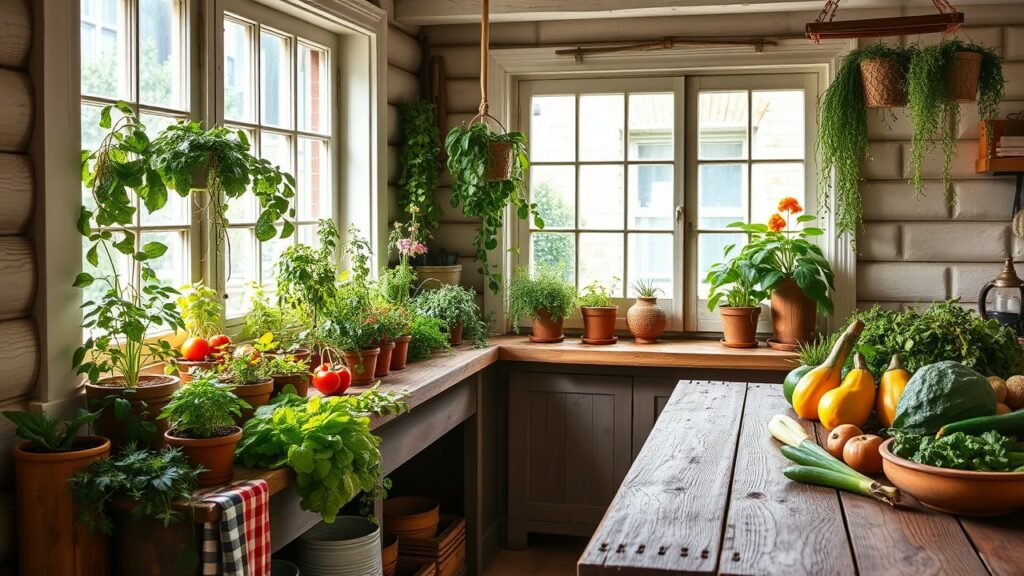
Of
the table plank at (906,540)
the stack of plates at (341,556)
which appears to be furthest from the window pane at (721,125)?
the table plank at (906,540)

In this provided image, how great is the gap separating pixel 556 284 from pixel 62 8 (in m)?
2.65

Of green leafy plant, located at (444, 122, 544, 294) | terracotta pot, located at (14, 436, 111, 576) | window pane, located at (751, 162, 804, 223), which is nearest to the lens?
terracotta pot, located at (14, 436, 111, 576)

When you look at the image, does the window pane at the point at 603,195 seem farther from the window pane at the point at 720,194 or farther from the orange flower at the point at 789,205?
the orange flower at the point at 789,205

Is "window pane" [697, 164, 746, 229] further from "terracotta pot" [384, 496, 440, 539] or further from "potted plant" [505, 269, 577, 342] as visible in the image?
"terracotta pot" [384, 496, 440, 539]

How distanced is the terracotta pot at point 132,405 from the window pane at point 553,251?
2.71 metres

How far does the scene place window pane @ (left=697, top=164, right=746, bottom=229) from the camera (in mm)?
4852

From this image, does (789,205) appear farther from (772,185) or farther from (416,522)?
(416,522)

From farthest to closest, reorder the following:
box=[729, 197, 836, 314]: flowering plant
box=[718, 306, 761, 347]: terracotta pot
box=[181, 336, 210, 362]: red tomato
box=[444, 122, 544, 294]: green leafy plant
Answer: box=[718, 306, 761, 347]: terracotta pot < box=[729, 197, 836, 314]: flowering plant < box=[444, 122, 544, 294]: green leafy plant < box=[181, 336, 210, 362]: red tomato

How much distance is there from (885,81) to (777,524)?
2.75 metres

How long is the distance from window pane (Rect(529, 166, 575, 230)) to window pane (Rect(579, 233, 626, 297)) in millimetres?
130

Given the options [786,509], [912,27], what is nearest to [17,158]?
[786,509]

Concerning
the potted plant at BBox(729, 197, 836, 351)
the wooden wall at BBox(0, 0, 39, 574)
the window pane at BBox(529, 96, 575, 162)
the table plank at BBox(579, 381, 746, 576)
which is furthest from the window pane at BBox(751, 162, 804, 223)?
the wooden wall at BBox(0, 0, 39, 574)

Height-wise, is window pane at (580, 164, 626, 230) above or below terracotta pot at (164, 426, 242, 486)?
above

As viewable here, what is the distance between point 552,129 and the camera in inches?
197
